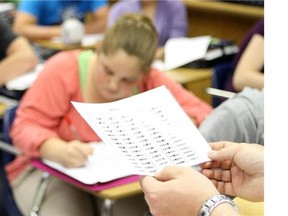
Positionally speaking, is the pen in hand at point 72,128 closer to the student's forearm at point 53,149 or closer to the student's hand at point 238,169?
the student's forearm at point 53,149

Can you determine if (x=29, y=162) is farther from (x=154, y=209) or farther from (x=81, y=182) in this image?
(x=154, y=209)

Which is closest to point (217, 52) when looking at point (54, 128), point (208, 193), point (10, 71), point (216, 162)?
point (10, 71)

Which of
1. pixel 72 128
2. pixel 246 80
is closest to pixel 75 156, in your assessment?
pixel 72 128

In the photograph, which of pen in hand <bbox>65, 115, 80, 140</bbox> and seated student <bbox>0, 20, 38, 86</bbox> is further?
seated student <bbox>0, 20, 38, 86</bbox>

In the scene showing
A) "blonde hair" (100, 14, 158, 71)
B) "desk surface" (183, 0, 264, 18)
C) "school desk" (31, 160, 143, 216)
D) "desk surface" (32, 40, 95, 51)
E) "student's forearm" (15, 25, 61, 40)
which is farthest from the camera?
"desk surface" (183, 0, 264, 18)

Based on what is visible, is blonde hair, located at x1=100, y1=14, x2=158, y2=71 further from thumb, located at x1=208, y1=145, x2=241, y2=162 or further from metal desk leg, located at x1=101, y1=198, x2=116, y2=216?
thumb, located at x1=208, y1=145, x2=241, y2=162

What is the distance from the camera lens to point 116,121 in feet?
3.49

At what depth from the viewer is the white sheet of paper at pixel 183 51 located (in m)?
3.41

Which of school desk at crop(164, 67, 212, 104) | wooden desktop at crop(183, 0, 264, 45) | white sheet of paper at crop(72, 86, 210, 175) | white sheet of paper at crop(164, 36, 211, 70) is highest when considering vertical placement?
white sheet of paper at crop(72, 86, 210, 175)

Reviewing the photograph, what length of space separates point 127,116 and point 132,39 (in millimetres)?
1113

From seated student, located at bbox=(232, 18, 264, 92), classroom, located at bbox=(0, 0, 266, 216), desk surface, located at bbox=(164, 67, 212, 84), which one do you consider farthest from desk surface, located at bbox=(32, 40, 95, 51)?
seated student, located at bbox=(232, 18, 264, 92)

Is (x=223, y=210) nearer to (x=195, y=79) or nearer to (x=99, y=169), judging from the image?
(x=99, y=169)

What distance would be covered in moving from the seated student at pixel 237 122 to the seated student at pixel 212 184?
16.1 inches

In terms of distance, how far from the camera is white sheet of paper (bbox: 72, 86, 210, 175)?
1.06 metres
